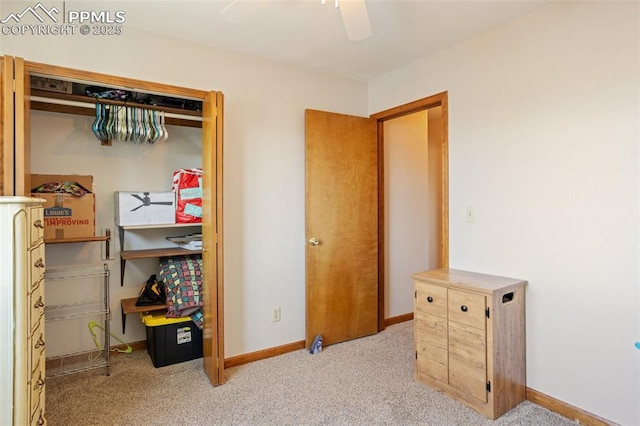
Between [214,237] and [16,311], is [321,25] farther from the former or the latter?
[16,311]

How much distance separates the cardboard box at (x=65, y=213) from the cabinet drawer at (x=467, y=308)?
8.50 ft

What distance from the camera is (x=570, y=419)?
6.70 feet

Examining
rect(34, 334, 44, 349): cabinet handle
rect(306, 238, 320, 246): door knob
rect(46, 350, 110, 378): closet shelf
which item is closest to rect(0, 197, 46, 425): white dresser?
rect(34, 334, 44, 349): cabinet handle

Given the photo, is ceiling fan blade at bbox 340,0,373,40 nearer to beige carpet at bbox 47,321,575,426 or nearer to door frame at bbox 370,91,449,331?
door frame at bbox 370,91,449,331

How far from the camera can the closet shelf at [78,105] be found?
2407mm

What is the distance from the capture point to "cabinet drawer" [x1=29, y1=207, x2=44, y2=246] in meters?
1.57

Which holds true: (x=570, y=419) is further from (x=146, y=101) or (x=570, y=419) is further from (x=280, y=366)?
(x=146, y=101)

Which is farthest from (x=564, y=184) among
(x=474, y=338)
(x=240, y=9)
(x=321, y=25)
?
(x=240, y=9)

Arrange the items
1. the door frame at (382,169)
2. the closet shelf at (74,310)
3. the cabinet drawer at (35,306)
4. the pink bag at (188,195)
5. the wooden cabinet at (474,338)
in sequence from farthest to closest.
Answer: the pink bag at (188,195) < the door frame at (382,169) < the closet shelf at (74,310) < the wooden cabinet at (474,338) < the cabinet drawer at (35,306)

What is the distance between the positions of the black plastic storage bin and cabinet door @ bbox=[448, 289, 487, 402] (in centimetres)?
193

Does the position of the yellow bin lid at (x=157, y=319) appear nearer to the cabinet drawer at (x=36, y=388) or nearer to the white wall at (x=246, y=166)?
the white wall at (x=246, y=166)

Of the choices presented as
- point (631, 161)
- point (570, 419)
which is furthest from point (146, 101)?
point (570, 419)

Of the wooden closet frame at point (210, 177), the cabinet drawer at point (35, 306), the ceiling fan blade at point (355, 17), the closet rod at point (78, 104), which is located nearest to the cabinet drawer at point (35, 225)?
the cabinet drawer at point (35, 306)

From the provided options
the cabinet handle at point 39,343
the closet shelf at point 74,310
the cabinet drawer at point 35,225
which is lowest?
the closet shelf at point 74,310
